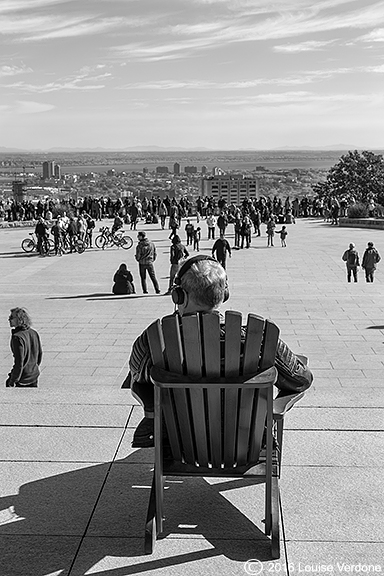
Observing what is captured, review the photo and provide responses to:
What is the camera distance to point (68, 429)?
498 centimetres

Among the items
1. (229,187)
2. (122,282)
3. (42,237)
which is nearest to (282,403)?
(122,282)

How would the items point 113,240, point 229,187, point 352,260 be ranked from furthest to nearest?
point 229,187
point 113,240
point 352,260

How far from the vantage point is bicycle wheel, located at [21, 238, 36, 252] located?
26047 millimetres

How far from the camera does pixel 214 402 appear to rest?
3.31m

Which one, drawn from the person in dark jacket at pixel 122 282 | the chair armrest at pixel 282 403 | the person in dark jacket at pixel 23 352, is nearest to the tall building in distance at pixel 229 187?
the person in dark jacket at pixel 122 282

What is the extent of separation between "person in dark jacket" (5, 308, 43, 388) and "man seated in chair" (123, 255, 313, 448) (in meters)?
3.63

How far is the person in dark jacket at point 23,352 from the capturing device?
7.04m

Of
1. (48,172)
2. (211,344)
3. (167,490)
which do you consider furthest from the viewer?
(48,172)

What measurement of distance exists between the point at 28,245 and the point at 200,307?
23.2 meters

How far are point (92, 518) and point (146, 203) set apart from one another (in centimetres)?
3840

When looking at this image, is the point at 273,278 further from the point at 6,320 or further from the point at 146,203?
the point at 146,203

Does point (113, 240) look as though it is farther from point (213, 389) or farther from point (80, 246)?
point (213, 389)

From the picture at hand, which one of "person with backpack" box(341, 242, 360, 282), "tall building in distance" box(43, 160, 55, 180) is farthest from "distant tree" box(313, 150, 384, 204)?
"tall building in distance" box(43, 160, 55, 180)

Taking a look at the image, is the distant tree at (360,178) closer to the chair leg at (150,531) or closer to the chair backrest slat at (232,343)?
the chair leg at (150,531)
